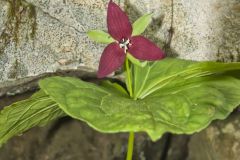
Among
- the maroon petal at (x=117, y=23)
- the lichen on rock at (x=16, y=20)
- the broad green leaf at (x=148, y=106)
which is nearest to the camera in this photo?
the broad green leaf at (x=148, y=106)

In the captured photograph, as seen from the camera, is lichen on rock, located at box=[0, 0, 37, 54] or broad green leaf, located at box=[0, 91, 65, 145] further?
lichen on rock, located at box=[0, 0, 37, 54]

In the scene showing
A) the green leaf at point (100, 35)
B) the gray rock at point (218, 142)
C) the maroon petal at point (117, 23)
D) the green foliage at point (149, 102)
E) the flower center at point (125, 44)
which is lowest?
the gray rock at point (218, 142)

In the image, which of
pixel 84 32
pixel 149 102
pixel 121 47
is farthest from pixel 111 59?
pixel 84 32

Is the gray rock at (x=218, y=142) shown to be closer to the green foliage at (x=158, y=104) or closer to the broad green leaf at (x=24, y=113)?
the green foliage at (x=158, y=104)

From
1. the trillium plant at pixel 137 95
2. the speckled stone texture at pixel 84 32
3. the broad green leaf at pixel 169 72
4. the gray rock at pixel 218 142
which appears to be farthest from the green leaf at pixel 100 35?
the gray rock at pixel 218 142

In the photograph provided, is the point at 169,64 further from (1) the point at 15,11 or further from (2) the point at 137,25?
(1) the point at 15,11

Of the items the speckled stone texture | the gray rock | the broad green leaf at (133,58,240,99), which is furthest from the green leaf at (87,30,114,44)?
the gray rock

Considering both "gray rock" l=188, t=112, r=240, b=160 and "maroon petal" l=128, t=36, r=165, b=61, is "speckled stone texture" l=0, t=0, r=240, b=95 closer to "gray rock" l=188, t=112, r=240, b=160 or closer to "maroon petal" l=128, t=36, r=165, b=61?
"gray rock" l=188, t=112, r=240, b=160

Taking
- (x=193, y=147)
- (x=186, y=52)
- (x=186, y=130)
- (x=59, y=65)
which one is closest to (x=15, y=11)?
(x=59, y=65)
